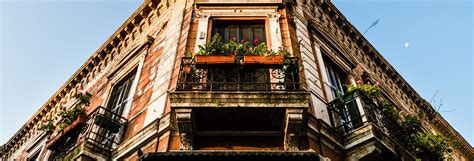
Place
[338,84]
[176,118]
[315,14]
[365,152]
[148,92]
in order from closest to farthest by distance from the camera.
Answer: [176,118], [365,152], [148,92], [338,84], [315,14]

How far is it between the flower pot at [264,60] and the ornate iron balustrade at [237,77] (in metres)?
0.06

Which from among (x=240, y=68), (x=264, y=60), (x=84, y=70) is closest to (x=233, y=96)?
(x=240, y=68)

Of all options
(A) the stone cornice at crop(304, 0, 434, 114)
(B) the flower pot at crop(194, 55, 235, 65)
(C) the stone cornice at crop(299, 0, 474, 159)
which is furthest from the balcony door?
(A) the stone cornice at crop(304, 0, 434, 114)

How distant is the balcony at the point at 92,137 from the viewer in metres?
7.34

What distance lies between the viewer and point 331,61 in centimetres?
1069

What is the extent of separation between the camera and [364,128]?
22.5 feet

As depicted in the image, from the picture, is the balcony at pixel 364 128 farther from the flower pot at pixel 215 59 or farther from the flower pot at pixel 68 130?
the flower pot at pixel 68 130

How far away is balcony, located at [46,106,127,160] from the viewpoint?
734 centimetres

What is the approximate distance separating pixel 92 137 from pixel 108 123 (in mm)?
859

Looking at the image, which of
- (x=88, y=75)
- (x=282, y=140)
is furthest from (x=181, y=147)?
(x=88, y=75)

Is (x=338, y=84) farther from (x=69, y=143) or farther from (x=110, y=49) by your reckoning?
(x=110, y=49)

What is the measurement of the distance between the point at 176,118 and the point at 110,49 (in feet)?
30.1

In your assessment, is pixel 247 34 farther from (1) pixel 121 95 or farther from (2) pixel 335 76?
(1) pixel 121 95

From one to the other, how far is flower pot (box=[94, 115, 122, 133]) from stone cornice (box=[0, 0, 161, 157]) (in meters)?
6.40
